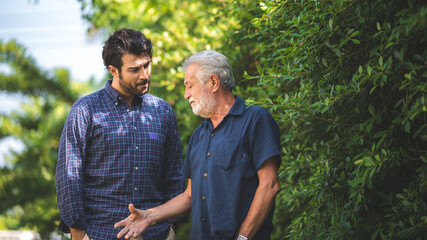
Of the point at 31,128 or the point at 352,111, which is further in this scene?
the point at 31,128

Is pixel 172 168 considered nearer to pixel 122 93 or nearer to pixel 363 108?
pixel 122 93

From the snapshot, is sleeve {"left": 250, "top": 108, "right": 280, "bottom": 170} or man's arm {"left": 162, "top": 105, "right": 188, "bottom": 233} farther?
man's arm {"left": 162, "top": 105, "right": 188, "bottom": 233}

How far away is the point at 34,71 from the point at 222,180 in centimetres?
1193

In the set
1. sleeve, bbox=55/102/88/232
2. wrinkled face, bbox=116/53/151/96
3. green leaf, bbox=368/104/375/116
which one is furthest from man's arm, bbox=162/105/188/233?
green leaf, bbox=368/104/375/116

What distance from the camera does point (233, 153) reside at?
2406 mm

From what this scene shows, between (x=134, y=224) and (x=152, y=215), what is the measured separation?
135mm

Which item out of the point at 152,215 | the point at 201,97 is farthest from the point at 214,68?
the point at 152,215

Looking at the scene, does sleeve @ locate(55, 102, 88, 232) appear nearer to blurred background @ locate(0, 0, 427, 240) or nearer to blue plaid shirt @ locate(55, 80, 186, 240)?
blue plaid shirt @ locate(55, 80, 186, 240)

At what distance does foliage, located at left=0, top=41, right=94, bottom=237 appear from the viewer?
12031mm

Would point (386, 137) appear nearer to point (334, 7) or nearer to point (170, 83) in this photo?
point (334, 7)

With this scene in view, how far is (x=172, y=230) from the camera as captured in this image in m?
3.07

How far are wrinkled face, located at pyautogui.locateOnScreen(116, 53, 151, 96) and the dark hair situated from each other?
0.04 meters

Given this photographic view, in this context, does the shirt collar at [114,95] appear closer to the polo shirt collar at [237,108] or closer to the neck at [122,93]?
the neck at [122,93]

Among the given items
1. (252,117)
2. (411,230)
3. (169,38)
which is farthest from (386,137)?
(169,38)
